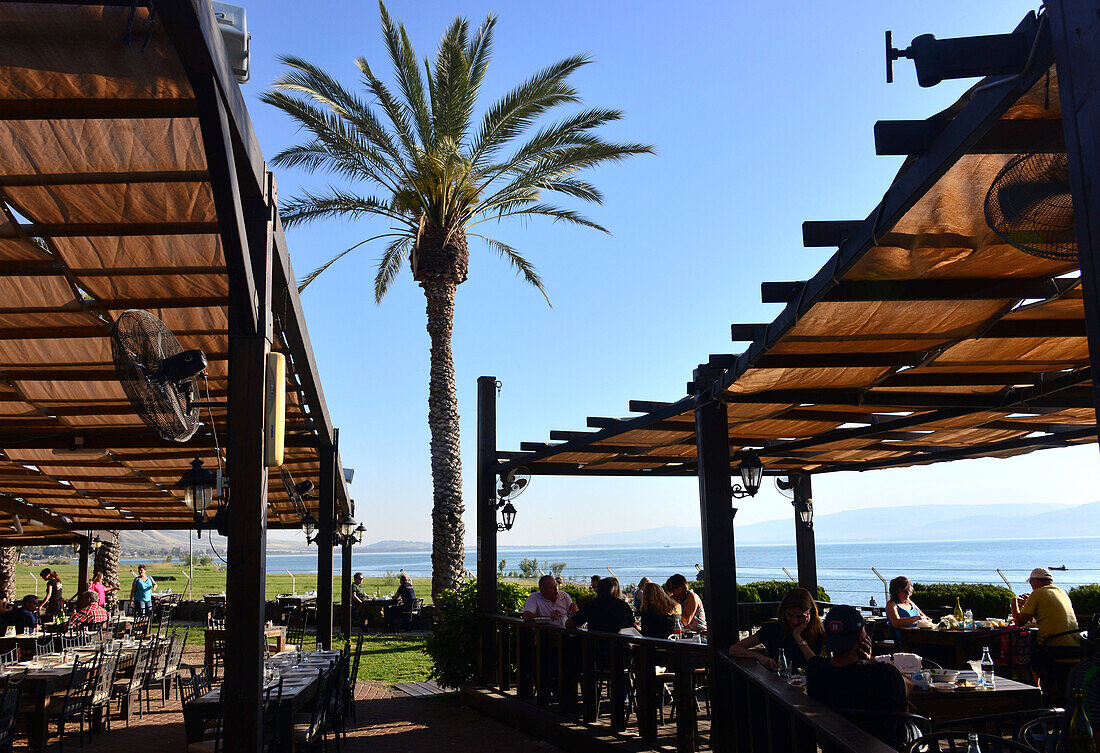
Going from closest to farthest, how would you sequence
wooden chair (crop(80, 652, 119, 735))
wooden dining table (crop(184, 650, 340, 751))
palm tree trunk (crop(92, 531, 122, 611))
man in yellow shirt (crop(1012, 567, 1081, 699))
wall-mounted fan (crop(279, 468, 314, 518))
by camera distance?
wooden dining table (crop(184, 650, 340, 751)) < man in yellow shirt (crop(1012, 567, 1081, 699)) < wooden chair (crop(80, 652, 119, 735)) < wall-mounted fan (crop(279, 468, 314, 518)) < palm tree trunk (crop(92, 531, 122, 611))

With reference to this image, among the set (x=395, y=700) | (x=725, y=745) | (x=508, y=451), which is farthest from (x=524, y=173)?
(x=725, y=745)

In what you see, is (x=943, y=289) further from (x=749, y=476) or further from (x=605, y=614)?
(x=605, y=614)

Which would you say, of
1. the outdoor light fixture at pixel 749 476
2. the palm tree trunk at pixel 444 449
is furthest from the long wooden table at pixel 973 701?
the palm tree trunk at pixel 444 449

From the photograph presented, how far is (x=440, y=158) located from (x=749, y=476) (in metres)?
8.68

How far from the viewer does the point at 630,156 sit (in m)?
16.5

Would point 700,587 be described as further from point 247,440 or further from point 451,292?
point 247,440

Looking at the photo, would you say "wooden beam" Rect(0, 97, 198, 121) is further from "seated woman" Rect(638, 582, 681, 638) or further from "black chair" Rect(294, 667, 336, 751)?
"seated woman" Rect(638, 582, 681, 638)

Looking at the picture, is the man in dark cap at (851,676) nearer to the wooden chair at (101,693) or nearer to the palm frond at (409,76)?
the wooden chair at (101,693)

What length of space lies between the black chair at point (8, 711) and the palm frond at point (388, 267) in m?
13.0

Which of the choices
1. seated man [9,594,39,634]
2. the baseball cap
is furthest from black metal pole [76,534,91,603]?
the baseball cap

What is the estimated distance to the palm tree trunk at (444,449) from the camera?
17.0 meters

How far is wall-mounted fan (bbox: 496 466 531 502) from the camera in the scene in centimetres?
1139

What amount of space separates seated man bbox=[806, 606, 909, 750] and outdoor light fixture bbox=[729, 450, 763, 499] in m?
4.05

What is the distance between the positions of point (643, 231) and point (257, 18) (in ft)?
73.9
